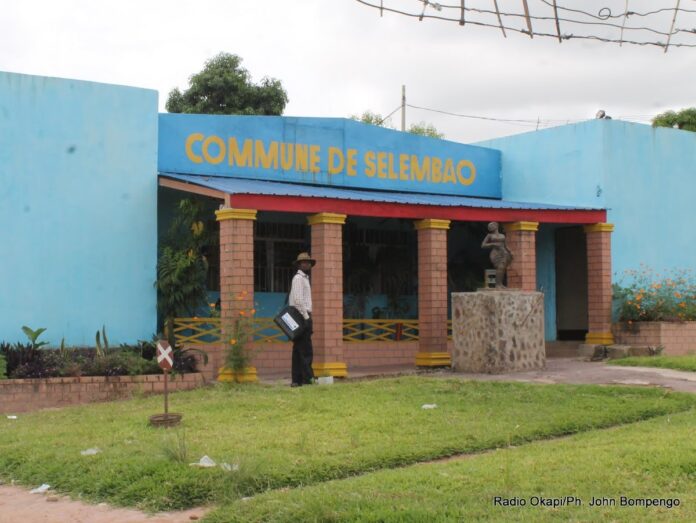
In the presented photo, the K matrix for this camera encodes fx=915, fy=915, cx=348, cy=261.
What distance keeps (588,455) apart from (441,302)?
8.31 meters

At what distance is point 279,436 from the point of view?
8.75 m

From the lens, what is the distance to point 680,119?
97.0 feet

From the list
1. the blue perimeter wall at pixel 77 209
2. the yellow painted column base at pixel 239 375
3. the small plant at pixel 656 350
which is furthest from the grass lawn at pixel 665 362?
the blue perimeter wall at pixel 77 209

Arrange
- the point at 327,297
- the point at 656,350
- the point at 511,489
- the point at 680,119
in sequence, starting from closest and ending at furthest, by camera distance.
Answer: the point at 511,489, the point at 327,297, the point at 656,350, the point at 680,119

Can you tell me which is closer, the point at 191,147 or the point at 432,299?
the point at 432,299

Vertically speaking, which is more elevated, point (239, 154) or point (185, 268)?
point (239, 154)

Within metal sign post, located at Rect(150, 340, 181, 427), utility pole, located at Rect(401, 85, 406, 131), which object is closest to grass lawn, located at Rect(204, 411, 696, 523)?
metal sign post, located at Rect(150, 340, 181, 427)

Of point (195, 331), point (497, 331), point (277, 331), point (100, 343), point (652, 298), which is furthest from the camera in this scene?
point (652, 298)

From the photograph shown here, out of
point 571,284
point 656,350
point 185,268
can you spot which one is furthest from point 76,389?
point 571,284

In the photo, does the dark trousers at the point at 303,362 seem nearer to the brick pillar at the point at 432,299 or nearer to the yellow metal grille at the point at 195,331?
the yellow metal grille at the point at 195,331

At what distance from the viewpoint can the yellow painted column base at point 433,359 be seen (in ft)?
51.0

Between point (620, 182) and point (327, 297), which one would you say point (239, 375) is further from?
point (620, 182)

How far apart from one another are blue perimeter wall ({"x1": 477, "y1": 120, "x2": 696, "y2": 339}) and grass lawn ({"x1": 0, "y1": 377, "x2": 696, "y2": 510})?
7.97 meters

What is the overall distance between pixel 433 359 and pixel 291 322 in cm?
360
